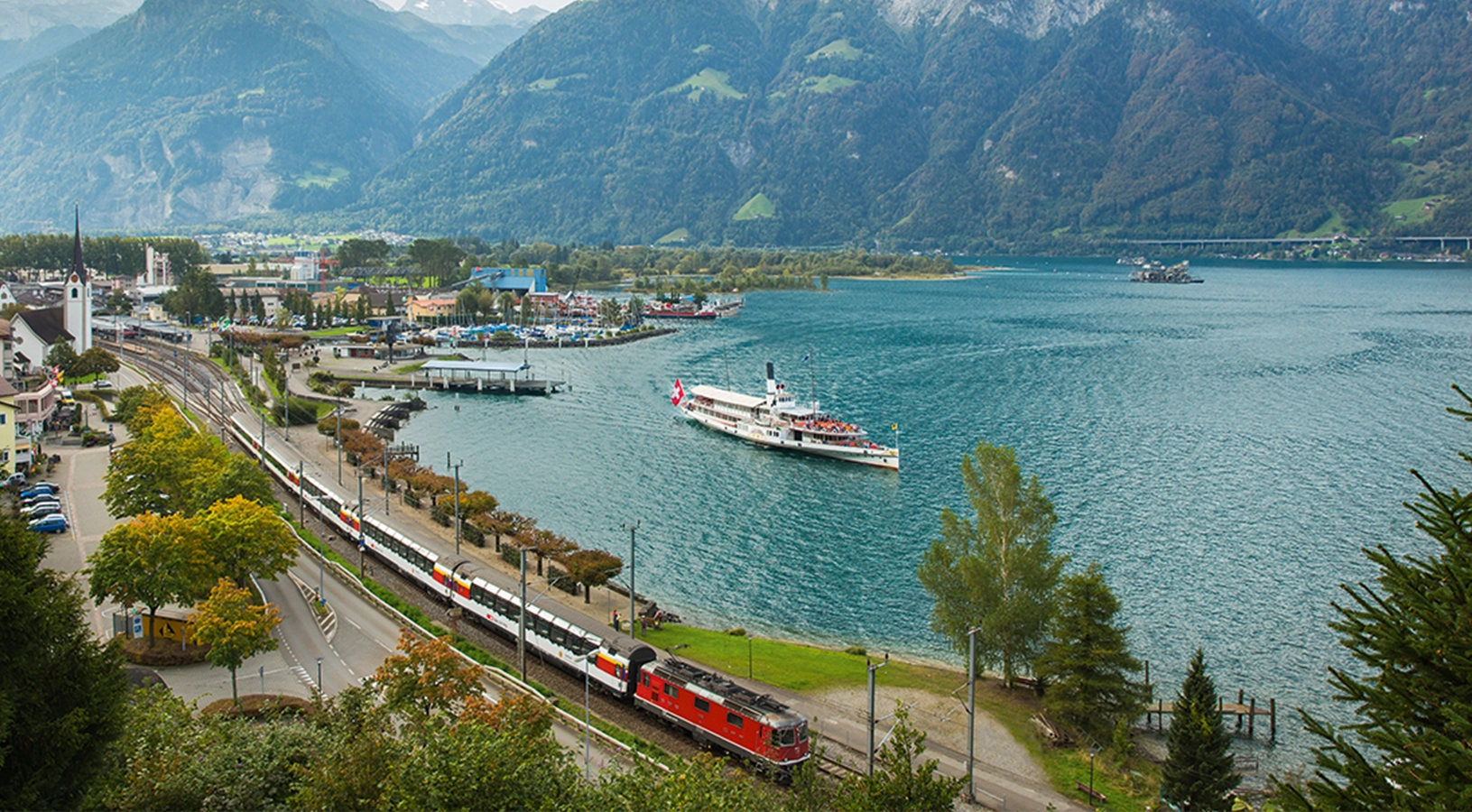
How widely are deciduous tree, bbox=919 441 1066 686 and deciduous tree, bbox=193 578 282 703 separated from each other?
739 inches

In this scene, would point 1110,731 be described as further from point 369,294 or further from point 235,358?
point 369,294

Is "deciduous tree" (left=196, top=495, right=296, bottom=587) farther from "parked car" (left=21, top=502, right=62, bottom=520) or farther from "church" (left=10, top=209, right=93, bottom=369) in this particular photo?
"church" (left=10, top=209, right=93, bottom=369)

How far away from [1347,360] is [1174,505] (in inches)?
2348

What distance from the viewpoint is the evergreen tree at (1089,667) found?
24.8 m

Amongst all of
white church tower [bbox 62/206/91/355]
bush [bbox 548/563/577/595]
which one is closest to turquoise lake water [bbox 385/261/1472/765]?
bush [bbox 548/563/577/595]

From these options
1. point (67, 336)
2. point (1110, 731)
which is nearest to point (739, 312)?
point (67, 336)

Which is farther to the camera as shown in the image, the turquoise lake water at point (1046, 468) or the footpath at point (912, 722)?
the turquoise lake water at point (1046, 468)

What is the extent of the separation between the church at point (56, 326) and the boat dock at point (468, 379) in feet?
66.1

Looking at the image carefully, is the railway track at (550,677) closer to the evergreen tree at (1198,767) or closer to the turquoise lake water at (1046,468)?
the evergreen tree at (1198,767)

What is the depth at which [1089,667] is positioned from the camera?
2498cm

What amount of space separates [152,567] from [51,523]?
1443 centimetres

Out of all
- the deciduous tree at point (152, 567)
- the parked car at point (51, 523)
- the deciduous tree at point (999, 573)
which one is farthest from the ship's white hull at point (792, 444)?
the parked car at point (51, 523)

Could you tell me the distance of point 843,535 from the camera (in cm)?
4662

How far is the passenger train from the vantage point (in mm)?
22125
